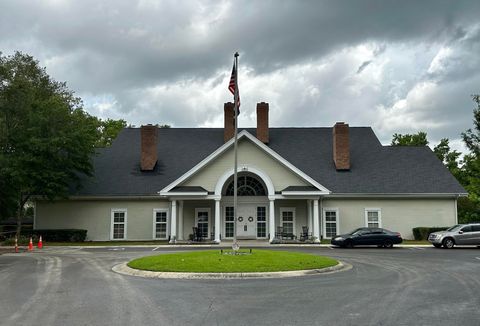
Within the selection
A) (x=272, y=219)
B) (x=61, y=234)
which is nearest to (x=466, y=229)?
(x=272, y=219)

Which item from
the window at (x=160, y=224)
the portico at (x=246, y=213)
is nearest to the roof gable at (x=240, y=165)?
the portico at (x=246, y=213)

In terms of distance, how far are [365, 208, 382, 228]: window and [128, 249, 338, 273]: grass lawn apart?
48.8 feet

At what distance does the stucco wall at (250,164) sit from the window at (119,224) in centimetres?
497

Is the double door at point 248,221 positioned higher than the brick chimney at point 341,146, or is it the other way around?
the brick chimney at point 341,146

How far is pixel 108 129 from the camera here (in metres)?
60.4

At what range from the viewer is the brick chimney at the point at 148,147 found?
3384cm

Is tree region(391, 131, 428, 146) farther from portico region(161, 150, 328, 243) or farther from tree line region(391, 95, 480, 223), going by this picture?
portico region(161, 150, 328, 243)

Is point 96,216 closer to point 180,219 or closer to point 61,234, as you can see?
point 61,234

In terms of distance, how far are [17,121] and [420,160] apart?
28650 millimetres

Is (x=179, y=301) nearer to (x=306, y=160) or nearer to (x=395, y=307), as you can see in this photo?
(x=395, y=307)

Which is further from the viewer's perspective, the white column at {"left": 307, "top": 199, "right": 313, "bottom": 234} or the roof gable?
the white column at {"left": 307, "top": 199, "right": 313, "bottom": 234}

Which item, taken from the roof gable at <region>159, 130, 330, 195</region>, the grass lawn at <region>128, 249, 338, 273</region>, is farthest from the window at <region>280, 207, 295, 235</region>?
the grass lawn at <region>128, 249, 338, 273</region>

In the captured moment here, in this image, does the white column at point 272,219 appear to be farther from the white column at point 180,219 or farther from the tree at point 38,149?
the tree at point 38,149

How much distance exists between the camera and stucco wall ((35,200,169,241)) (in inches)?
1240
